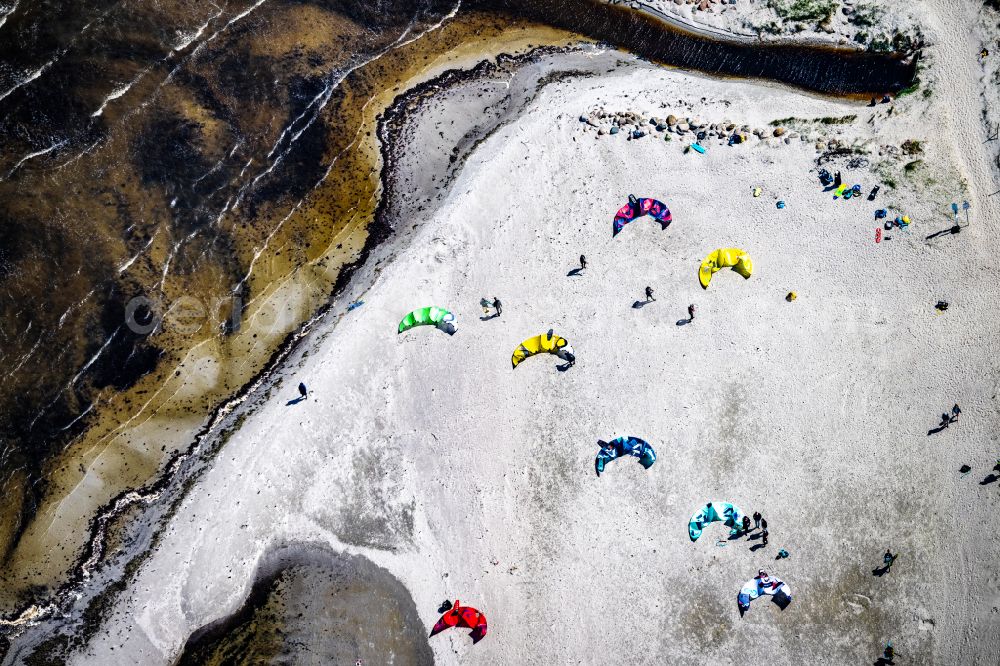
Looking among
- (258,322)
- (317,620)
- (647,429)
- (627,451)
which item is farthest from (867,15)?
(317,620)

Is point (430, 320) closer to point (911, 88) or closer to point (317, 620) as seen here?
point (317, 620)

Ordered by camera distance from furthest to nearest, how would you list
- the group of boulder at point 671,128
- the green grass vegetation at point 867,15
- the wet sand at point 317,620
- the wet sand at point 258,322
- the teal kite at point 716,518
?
the green grass vegetation at point 867,15 < the group of boulder at point 671,128 < the wet sand at point 258,322 < the teal kite at point 716,518 < the wet sand at point 317,620

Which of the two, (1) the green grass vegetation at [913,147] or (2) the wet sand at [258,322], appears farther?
(1) the green grass vegetation at [913,147]

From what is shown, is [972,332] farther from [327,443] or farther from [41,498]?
[41,498]

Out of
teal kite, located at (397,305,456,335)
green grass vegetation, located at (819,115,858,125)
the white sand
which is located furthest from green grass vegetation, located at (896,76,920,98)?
teal kite, located at (397,305,456,335)

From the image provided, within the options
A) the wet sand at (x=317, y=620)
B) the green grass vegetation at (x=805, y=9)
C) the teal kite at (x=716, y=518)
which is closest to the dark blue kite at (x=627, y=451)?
the teal kite at (x=716, y=518)

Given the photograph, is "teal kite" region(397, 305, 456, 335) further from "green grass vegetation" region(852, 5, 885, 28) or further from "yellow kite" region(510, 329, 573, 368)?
"green grass vegetation" region(852, 5, 885, 28)

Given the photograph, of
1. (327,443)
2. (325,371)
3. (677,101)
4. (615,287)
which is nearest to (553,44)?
(677,101)

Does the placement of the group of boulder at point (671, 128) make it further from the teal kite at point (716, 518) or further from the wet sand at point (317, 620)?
the wet sand at point (317, 620)
